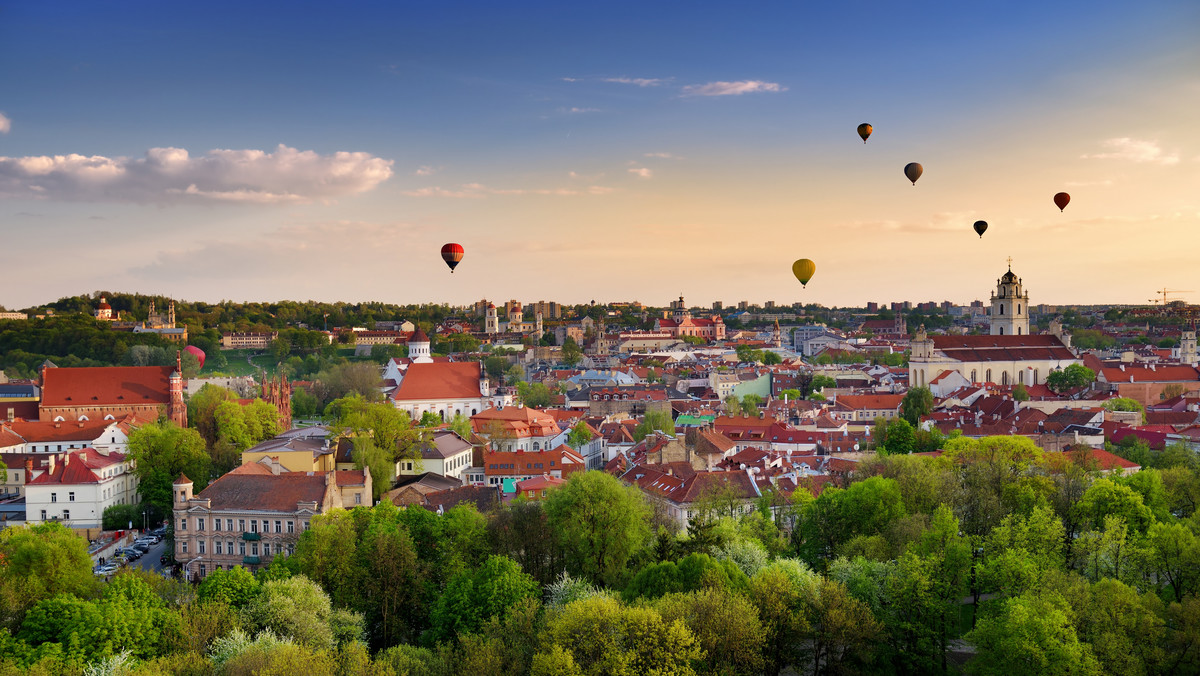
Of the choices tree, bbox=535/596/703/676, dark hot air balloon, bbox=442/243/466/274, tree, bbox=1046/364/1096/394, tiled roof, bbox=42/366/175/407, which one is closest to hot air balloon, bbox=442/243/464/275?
dark hot air balloon, bbox=442/243/466/274

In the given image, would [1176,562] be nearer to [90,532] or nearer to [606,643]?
[606,643]

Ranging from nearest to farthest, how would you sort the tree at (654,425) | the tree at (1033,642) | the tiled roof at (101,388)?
the tree at (1033,642), the tree at (654,425), the tiled roof at (101,388)

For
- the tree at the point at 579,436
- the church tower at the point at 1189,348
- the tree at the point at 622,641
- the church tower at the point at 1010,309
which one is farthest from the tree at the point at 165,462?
the church tower at the point at 1189,348

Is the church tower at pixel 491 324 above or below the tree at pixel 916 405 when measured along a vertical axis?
above

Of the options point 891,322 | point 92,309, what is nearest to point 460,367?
point 92,309

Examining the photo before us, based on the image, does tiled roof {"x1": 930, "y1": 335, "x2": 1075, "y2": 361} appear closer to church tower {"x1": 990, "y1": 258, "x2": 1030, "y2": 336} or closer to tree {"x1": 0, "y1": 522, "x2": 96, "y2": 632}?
church tower {"x1": 990, "y1": 258, "x2": 1030, "y2": 336}

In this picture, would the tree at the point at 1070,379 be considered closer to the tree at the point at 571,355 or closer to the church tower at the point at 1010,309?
the church tower at the point at 1010,309

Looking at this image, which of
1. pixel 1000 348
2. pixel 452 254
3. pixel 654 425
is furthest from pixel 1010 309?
pixel 452 254
